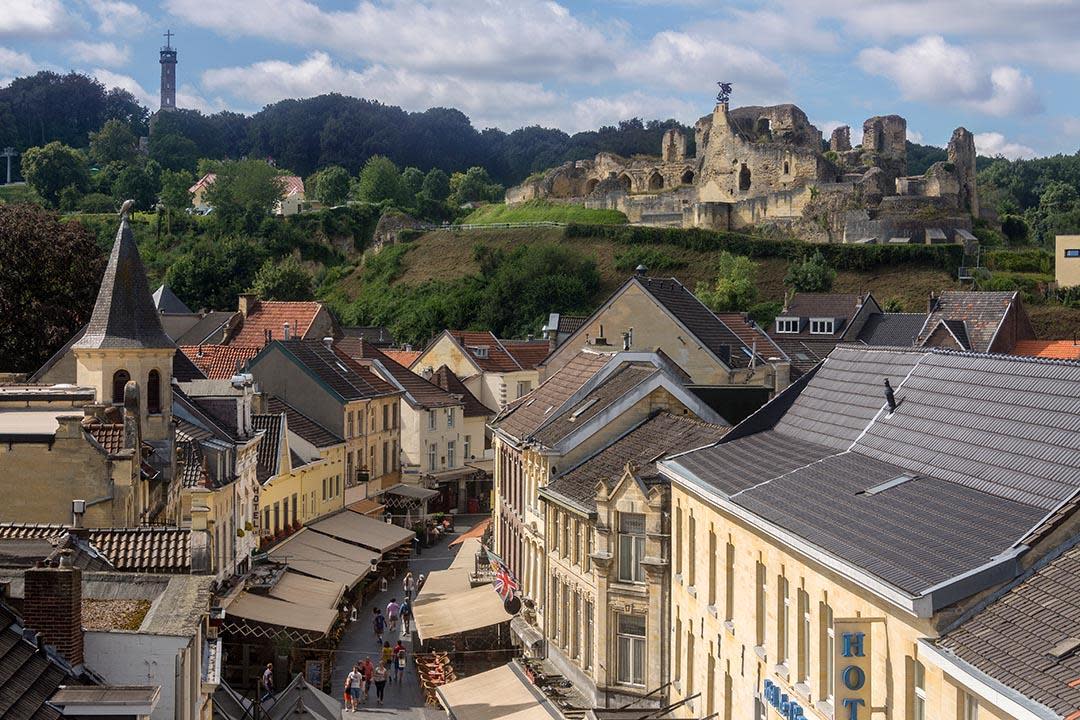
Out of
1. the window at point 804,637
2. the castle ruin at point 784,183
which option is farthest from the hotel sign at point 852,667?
the castle ruin at point 784,183

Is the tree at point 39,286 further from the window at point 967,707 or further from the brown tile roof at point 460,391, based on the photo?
the window at point 967,707

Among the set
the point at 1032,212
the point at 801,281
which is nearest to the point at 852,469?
the point at 801,281

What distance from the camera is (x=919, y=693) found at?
13883 millimetres

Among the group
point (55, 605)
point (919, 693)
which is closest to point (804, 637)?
point (919, 693)

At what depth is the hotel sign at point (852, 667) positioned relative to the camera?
14305mm

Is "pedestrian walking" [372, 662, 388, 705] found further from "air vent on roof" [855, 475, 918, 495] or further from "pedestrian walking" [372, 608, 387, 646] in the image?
"air vent on roof" [855, 475, 918, 495]

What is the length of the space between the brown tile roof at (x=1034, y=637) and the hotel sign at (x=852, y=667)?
1.41 meters

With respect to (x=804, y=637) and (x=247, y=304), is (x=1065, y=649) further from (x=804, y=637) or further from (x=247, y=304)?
(x=247, y=304)

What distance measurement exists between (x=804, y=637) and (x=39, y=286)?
138 ft

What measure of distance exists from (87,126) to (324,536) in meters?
163

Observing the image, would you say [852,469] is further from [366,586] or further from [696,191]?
[696,191]

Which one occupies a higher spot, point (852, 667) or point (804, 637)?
point (852, 667)

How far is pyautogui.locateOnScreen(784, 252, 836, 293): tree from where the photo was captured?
10475 cm

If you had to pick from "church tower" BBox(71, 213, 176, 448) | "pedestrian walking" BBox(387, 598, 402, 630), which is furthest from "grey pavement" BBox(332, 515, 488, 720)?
"church tower" BBox(71, 213, 176, 448)
